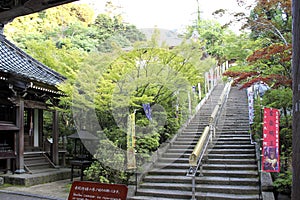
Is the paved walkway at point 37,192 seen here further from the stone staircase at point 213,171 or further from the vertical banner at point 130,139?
the stone staircase at point 213,171

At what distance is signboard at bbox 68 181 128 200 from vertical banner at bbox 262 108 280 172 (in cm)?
544

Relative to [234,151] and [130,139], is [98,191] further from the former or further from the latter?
[234,151]

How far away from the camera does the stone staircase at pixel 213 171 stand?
26.3 ft

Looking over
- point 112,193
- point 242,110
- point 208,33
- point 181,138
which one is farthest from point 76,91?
point 208,33

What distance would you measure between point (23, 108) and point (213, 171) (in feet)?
24.8

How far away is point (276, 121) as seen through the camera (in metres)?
7.96

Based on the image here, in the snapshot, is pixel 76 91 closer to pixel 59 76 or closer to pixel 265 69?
pixel 59 76

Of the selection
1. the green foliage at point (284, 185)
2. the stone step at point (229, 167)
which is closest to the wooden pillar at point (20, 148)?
the stone step at point (229, 167)

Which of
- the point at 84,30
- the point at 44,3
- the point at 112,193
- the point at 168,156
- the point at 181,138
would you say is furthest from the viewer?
the point at 84,30

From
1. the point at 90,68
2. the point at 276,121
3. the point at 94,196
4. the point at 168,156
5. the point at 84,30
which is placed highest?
the point at 84,30

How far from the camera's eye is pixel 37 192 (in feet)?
30.9

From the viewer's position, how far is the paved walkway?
863 centimetres

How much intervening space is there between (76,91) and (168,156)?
384 centimetres

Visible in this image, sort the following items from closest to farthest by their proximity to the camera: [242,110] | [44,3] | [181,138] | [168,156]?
[44,3]
[168,156]
[181,138]
[242,110]
